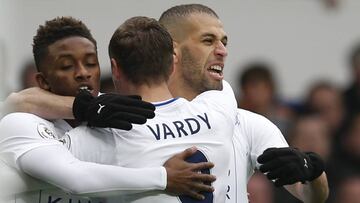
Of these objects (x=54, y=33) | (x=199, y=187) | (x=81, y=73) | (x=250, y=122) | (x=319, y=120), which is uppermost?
(x=54, y=33)

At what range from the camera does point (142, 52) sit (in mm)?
4125

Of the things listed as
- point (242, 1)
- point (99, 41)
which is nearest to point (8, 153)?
point (99, 41)

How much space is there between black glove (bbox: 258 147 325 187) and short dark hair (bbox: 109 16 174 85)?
0.47m

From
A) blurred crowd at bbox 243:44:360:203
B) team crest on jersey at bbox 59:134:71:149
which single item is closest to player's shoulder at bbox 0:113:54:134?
team crest on jersey at bbox 59:134:71:149

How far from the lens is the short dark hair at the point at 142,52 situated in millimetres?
4125

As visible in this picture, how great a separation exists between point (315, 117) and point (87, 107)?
3.34 meters

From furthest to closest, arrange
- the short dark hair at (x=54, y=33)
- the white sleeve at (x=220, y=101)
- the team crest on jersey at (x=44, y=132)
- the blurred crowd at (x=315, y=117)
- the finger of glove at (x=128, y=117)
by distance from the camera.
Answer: the blurred crowd at (x=315, y=117), the short dark hair at (x=54, y=33), the white sleeve at (x=220, y=101), the team crest on jersey at (x=44, y=132), the finger of glove at (x=128, y=117)

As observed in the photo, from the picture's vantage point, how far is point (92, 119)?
13.2ft

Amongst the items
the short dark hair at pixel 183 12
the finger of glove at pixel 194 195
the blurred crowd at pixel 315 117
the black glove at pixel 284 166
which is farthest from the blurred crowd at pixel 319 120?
the finger of glove at pixel 194 195

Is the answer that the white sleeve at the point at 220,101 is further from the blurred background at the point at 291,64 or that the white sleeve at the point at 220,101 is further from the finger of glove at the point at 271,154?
the blurred background at the point at 291,64

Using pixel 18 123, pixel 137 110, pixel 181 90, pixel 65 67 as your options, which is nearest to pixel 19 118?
pixel 18 123

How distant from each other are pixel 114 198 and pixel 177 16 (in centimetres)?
114

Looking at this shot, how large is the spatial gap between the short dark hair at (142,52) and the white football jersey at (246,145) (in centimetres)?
58

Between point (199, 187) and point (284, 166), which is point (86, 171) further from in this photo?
point (284, 166)
